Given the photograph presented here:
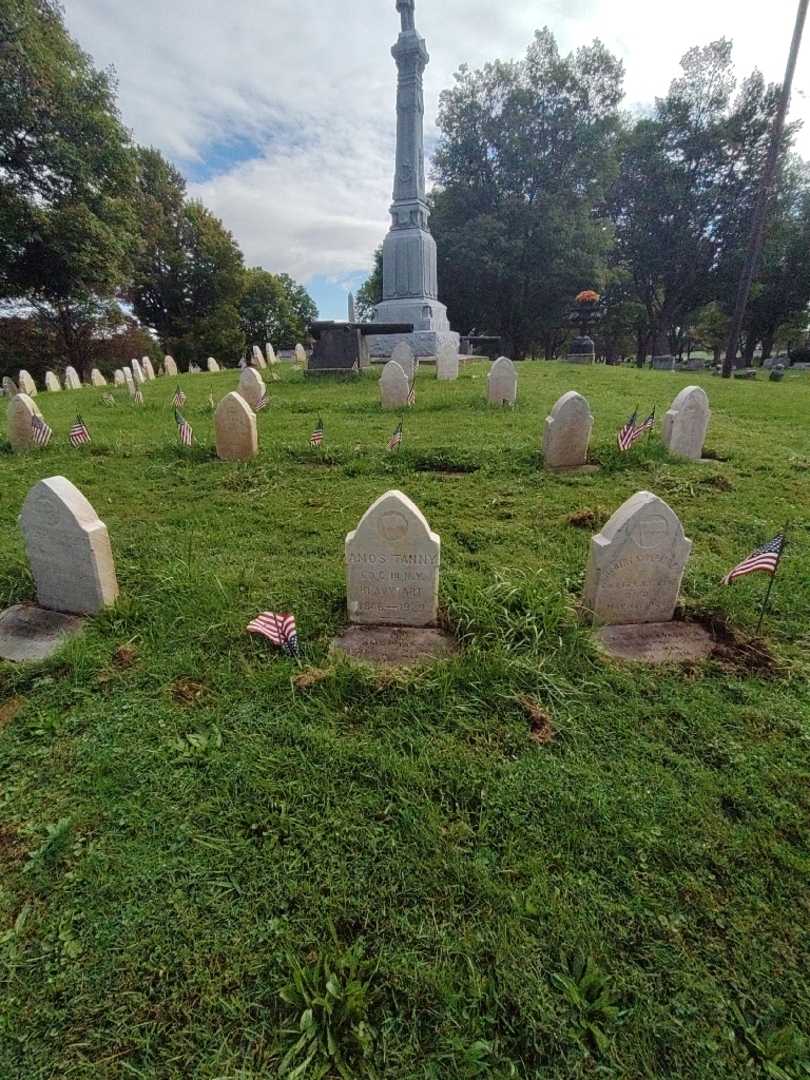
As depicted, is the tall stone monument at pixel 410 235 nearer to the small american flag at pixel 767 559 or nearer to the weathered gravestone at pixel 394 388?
the weathered gravestone at pixel 394 388

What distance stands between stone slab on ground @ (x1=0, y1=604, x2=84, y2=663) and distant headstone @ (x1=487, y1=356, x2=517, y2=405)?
7.35m

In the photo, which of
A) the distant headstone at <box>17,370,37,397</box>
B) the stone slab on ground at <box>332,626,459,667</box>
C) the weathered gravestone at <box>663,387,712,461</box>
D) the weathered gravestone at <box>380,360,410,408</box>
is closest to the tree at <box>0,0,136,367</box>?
the distant headstone at <box>17,370,37,397</box>

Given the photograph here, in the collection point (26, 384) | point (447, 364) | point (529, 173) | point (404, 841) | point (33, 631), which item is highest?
point (529, 173)

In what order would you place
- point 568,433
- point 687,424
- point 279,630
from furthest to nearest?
1. point 687,424
2. point 568,433
3. point 279,630

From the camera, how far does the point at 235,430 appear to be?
6.15 m

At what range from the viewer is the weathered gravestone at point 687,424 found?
5.78 meters

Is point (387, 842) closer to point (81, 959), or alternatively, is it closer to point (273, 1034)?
point (273, 1034)

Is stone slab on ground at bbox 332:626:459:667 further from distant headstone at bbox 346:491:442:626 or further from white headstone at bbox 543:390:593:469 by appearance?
white headstone at bbox 543:390:593:469

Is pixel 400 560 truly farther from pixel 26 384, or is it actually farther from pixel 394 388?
pixel 26 384

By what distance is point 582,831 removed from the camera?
1.92m

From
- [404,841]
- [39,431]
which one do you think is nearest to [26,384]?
[39,431]

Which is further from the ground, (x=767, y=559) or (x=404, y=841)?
(x=767, y=559)

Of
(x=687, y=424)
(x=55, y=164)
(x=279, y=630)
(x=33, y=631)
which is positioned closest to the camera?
(x=279, y=630)

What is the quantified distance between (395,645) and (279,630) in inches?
25.8
